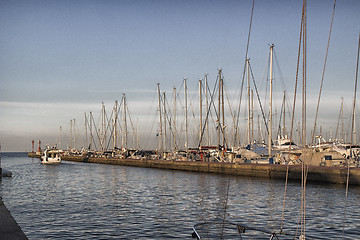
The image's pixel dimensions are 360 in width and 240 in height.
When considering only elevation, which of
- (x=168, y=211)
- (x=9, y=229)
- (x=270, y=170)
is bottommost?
(x=168, y=211)

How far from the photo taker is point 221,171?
56.8 metres

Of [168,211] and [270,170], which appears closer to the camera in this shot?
[168,211]

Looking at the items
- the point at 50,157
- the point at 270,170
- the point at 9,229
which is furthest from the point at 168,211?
the point at 50,157

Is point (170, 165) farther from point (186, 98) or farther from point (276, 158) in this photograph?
point (276, 158)

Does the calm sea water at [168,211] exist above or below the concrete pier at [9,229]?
below

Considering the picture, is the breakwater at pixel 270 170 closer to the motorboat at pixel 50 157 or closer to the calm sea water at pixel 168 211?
the calm sea water at pixel 168 211

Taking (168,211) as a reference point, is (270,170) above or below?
above

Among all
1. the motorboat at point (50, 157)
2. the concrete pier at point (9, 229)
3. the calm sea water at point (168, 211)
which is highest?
the concrete pier at point (9, 229)

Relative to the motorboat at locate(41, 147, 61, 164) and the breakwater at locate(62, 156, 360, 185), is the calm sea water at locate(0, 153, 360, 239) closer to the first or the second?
the breakwater at locate(62, 156, 360, 185)

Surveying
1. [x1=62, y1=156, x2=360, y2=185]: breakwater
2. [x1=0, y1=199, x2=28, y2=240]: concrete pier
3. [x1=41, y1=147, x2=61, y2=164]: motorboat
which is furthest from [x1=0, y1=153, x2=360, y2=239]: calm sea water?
[x1=41, y1=147, x2=61, y2=164]: motorboat

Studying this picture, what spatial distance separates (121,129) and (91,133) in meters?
29.5

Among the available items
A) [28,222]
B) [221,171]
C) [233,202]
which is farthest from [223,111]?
[28,222]

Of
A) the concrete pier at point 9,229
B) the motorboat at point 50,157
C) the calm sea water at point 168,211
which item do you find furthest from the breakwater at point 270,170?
the motorboat at point 50,157

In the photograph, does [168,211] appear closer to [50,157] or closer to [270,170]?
[270,170]
